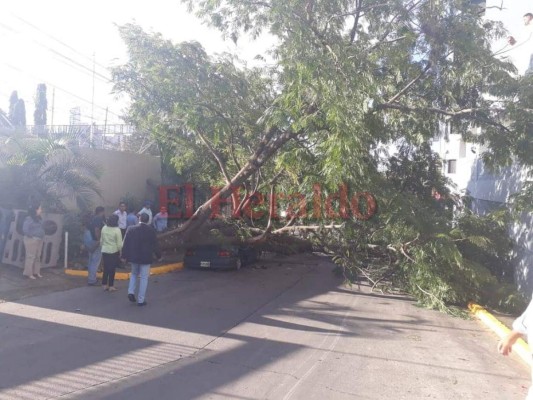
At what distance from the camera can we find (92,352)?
6.86m

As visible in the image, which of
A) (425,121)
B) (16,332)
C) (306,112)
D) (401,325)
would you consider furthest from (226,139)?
(16,332)

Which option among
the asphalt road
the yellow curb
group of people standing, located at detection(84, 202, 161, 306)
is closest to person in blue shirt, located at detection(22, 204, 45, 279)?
group of people standing, located at detection(84, 202, 161, 306)

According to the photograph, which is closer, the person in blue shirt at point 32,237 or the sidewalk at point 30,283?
the sidewalk at point 30,283

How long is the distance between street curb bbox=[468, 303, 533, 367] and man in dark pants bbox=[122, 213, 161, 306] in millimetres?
6136

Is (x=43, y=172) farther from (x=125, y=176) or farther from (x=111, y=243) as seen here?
(x=125, y=176)

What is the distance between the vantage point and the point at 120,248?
436 inches

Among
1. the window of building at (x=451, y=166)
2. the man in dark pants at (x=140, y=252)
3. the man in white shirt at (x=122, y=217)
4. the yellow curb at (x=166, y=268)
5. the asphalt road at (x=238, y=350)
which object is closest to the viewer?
the asphalt road at (x=238, y=350)

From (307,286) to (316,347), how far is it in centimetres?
628

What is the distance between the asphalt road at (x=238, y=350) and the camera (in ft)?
19.4

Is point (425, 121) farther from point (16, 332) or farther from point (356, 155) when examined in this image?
point (16, 332)

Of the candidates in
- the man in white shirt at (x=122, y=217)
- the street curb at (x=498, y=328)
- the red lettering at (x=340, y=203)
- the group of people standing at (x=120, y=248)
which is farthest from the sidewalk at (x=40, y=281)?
the street curb at (x=498, y=328)

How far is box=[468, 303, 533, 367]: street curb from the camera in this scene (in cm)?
787

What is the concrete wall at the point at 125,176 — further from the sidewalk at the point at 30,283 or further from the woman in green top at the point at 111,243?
the woman in green top at the point at 111,243

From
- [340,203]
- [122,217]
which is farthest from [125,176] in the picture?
[340,203]
